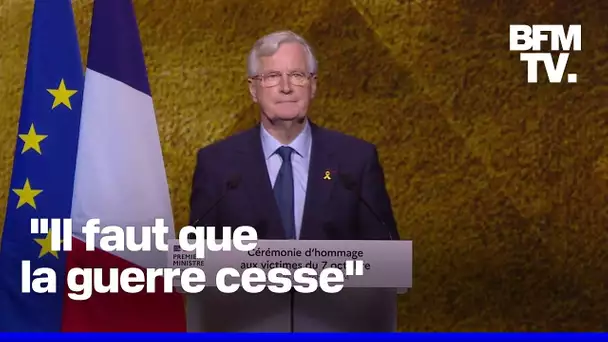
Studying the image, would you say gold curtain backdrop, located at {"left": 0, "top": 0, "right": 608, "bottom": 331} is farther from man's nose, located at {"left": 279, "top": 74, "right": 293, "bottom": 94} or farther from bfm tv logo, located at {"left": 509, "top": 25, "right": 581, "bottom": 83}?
man's nose, located at {"left": 279, "top": 74, "right": 293, "bottom": 94}

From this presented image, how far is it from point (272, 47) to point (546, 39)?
1.05 m

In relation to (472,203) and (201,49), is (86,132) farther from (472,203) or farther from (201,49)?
(472,203)

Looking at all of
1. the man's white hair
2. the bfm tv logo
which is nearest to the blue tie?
the man's white hair

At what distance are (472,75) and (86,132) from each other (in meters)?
1.49

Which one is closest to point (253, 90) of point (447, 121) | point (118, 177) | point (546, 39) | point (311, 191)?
point (311, 191)

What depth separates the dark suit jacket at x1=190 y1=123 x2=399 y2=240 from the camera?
3.26 meters

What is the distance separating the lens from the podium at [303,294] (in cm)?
323

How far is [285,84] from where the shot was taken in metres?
3.26

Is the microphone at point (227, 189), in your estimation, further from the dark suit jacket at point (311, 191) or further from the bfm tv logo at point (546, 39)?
the bfm tv logo at point (546, 39)

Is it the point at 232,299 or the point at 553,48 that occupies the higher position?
the point at 553,48

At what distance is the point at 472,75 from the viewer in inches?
130

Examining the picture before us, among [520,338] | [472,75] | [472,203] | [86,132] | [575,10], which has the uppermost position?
[575,10]

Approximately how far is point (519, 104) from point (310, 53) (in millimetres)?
824

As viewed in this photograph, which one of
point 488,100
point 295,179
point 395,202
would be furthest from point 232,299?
point 488,100
